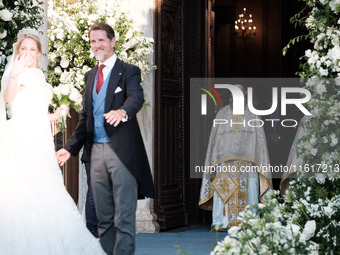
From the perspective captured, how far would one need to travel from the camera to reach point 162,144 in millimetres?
11398

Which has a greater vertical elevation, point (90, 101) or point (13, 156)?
point (90, 101)

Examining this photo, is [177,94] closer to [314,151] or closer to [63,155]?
[63,155]

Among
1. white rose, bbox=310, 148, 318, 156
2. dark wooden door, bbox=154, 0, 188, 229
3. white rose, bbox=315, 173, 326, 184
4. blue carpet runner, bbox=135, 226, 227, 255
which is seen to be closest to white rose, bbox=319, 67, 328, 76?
white rose, bbox=310, 148, 318, 156

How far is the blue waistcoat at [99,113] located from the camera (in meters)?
6.38

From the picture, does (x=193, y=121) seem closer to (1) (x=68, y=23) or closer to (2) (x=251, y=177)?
(2) (x=251, y=177)

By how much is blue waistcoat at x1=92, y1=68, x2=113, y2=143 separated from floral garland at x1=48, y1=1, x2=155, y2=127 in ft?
9.13

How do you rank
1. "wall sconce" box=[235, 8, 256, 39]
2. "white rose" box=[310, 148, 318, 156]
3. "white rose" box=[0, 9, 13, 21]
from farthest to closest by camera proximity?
"wall sconce" box=[235, 8, 256, 39]
"white rose" box=[0, 9, 13, 21]
"white rose" box=[310, 148, 318, 156]

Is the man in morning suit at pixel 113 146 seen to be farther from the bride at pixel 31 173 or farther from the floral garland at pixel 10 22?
the floral garland at pixel 10 22

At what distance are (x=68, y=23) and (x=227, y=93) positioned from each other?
18.6 ft

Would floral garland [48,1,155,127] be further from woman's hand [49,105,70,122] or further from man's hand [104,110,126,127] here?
man's hand [104,110,126,127]

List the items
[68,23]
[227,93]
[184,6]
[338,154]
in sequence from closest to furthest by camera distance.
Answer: [338,154] → [68,23] → [184,6] → [227,93]

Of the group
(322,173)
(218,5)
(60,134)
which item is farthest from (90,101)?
(218,5)

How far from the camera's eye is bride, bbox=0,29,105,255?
6297 mm

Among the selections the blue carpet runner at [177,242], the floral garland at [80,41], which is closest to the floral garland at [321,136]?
the blue carpet runner at [177,242]
